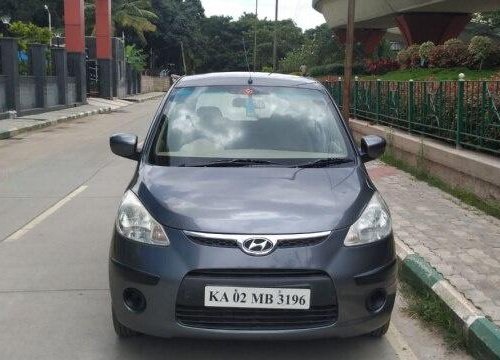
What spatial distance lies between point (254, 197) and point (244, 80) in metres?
1.70

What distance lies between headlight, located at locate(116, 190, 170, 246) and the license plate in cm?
39

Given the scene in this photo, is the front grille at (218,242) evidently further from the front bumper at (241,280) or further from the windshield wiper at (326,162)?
the windshield wiper at (326,162)

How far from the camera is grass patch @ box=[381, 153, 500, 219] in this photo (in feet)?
23.8

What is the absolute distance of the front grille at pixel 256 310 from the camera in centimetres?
333

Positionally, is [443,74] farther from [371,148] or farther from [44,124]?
[371,148]

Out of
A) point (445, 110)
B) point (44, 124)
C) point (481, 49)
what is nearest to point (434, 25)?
point (481, 49)

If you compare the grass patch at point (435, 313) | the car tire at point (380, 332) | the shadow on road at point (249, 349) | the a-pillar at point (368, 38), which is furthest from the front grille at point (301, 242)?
the a-pillar at point (368, 38)

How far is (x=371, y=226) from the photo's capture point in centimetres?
367

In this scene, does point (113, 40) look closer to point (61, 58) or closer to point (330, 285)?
point (61, 58)

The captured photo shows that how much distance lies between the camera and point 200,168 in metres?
4.14

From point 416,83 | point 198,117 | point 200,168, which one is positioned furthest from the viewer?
point 416,83

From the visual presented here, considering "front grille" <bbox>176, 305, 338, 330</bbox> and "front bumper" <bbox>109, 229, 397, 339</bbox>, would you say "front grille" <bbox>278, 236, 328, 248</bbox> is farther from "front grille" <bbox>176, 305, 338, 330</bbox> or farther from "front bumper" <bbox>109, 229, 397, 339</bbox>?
"front grille" <bbox>176, 305, 338, 330</bbox>

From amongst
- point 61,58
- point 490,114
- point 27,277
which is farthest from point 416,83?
point 61,58

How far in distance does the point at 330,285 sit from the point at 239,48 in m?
93.6
